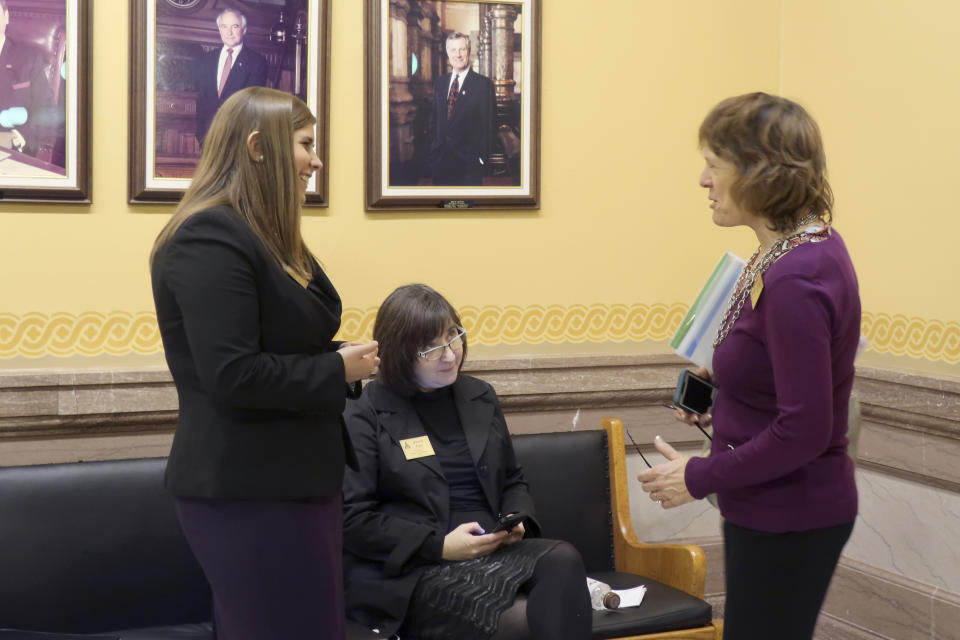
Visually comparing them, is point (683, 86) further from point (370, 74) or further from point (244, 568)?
point (244, 568)

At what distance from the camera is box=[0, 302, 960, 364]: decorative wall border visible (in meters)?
3.32

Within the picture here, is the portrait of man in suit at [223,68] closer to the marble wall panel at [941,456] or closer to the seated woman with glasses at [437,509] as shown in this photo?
the seated woman with glasses at [437,509]

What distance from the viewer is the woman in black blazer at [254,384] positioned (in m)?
1.92

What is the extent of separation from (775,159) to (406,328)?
1.44m

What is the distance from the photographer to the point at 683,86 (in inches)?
165

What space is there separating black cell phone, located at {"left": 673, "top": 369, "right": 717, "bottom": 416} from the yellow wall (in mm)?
1564

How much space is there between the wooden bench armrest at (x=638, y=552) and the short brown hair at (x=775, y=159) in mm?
1700

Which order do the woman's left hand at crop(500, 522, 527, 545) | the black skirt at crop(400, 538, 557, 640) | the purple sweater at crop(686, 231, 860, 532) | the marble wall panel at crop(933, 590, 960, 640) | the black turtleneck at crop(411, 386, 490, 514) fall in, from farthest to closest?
the marble wall panel at crop(933, 590, 960, 640) < the black turtleneck at crop(411, 386, 490, 514) < the woman's left hand at crop(500, 522, 527, 545) < the black skirt at crop(400, 538, 557, 640) < the purple sweater at crop(686, 231, 860, 532)

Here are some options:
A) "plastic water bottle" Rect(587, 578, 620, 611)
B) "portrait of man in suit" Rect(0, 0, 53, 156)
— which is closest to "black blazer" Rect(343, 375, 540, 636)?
"plastic water bottle" Rect(587, 578, 620, 611)

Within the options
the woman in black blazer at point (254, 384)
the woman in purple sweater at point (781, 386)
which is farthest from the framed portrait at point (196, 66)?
the woman in purple sweater at point (781, 386)

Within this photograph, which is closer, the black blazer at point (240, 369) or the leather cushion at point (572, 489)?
the black blazer at point (240, 369)

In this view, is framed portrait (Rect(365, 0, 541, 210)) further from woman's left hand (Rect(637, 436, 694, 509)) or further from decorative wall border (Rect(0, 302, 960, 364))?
woman's left hand (Rect(637, 436, 694, 509))

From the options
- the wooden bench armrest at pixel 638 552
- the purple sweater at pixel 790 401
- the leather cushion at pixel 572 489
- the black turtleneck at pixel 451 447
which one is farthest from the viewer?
the leather cushion at pixel 572 489

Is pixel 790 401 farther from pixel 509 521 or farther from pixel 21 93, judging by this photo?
pixel 21 93
